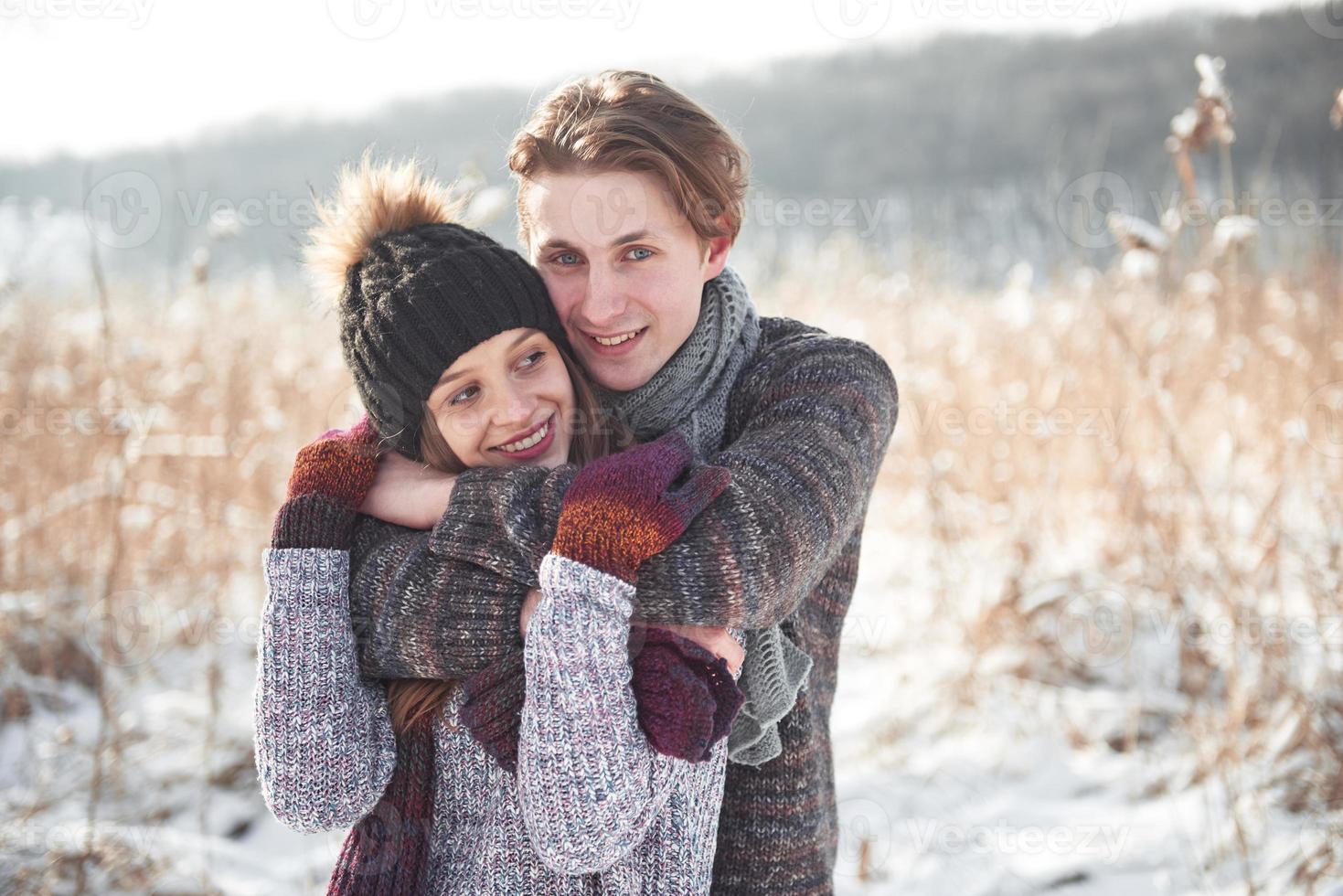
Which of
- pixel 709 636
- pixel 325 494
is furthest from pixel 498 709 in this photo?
pixel 325 494

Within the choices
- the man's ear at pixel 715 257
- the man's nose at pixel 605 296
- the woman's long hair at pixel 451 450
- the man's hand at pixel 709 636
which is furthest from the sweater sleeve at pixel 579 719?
the man's ear at pixel 715 257

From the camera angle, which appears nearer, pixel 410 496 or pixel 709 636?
pixel 709 636

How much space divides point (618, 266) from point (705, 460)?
0.34m

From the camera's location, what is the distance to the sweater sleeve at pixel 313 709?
1.16 m

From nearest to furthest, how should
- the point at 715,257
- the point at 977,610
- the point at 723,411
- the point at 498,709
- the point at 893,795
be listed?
the point at 498,709 → the point at 723,411 → the point at 715,257 → the point at 893,795 → the point at 977,610

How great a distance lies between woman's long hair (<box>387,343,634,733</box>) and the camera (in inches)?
50.0

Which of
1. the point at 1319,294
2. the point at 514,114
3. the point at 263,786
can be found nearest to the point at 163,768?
the point at 263,786

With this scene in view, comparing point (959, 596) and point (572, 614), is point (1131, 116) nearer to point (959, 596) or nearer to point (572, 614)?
point (959, 596)

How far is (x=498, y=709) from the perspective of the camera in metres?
1.15

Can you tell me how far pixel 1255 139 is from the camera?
941 centimetres

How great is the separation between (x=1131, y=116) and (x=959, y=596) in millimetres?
15617

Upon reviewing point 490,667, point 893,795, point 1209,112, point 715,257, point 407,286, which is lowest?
point 893,795

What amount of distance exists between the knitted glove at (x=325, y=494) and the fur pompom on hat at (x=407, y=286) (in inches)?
3.7

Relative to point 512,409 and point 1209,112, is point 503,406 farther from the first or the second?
point 1209,112
